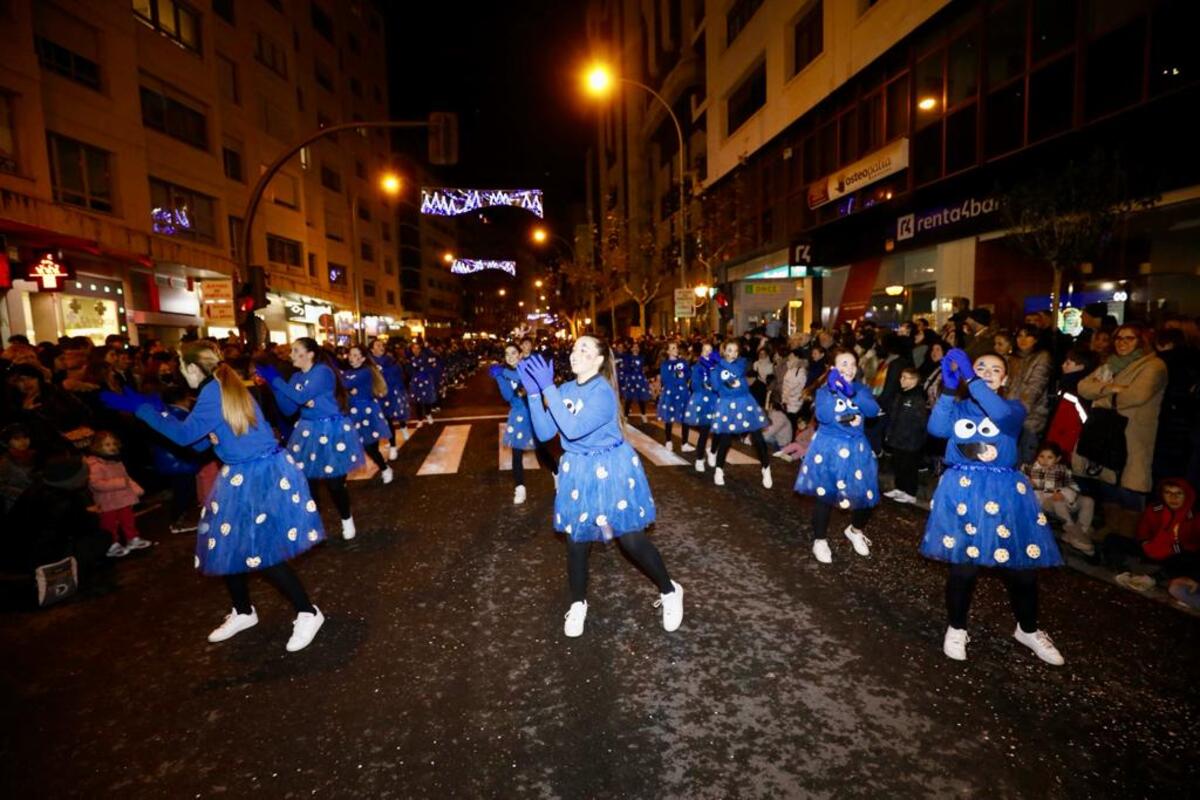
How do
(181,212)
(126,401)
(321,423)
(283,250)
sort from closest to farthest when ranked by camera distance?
(126,401), (321,423), (181,212), (283,250)

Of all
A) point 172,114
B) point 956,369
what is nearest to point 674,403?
point 956,369

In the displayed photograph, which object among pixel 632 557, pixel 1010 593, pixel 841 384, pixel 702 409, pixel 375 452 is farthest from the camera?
pixel 702 409

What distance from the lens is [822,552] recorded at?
17.6 ft

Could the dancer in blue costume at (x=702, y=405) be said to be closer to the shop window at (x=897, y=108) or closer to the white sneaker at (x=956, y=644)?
the white sneaker at (x=956, y=644)

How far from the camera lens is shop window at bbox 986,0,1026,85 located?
12078 mm

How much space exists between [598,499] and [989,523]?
2.30m

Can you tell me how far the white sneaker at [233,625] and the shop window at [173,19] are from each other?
918 inches

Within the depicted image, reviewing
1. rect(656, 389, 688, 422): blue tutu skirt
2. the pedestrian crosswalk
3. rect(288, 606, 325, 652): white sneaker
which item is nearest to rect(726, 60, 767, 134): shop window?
the pedestrian crosswalk

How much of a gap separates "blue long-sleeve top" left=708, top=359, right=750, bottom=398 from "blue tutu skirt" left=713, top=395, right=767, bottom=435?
0.08 meters

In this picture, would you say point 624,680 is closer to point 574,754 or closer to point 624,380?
point 574,754

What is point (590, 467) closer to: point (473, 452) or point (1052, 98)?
point (473, 452)

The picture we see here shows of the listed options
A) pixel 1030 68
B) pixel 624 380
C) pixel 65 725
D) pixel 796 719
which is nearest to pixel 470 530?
pixel 65 725

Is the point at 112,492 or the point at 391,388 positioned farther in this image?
the point at 391,388

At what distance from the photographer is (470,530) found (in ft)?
21.6
